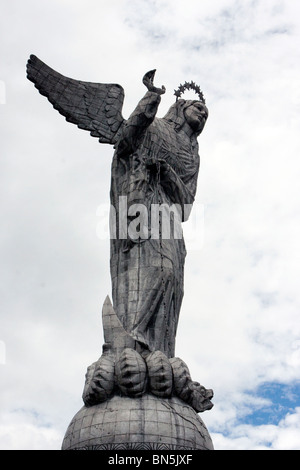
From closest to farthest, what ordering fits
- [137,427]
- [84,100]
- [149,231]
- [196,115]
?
[137,427], [149,231], [84,100], [196,115]

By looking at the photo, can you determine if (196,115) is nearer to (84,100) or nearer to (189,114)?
(189,114)

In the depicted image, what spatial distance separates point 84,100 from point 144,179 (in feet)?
8.80

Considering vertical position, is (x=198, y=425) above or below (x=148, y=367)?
below

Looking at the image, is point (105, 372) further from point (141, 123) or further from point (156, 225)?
point (141, 123)

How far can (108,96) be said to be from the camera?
19.8 meters

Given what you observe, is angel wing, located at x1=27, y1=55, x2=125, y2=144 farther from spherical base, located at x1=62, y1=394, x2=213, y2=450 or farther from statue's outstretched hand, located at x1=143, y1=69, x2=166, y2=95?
spherical base, located at x1=62, y1=394, x2=213, y2=450

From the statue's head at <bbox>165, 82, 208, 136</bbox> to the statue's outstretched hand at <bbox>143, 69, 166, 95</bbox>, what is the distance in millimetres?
2394

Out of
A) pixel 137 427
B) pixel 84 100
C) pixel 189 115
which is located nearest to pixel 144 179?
pixel 84 100

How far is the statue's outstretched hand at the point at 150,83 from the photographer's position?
18562mm

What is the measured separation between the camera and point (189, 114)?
21109 millimetres

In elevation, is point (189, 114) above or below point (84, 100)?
above

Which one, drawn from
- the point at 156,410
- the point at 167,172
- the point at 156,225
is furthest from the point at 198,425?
the point at 167,172

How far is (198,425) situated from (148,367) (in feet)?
5.13

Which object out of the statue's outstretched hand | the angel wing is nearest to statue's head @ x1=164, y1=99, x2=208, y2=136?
the angel wing
